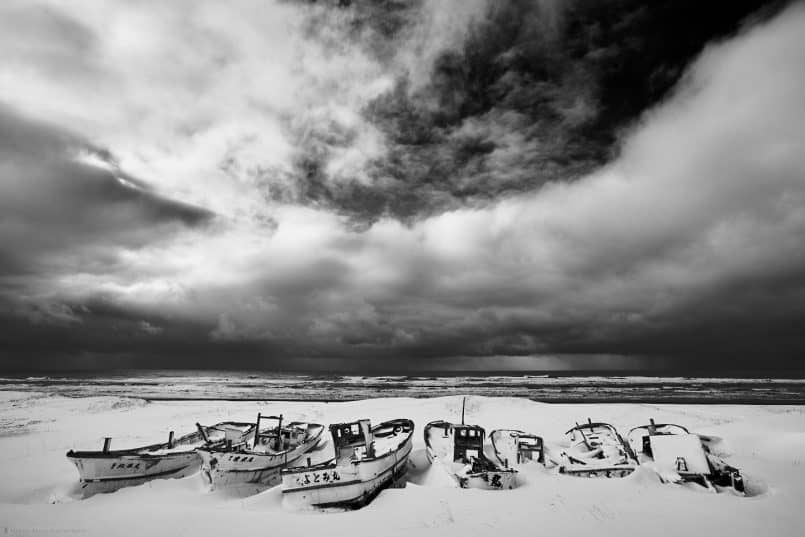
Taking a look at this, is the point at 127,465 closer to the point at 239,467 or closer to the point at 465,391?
the point at 239,467

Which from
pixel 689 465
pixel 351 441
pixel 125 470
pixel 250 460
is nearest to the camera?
pixel 689 465

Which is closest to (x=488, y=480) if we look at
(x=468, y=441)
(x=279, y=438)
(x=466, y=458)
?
(x=466, y=458)

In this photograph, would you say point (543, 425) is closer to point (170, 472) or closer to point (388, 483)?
point (388, 483)

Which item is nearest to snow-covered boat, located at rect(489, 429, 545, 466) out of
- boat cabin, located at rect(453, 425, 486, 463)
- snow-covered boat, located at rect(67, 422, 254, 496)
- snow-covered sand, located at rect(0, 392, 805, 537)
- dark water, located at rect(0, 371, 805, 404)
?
boat cabin, located at rect(453, 425, 486, 463)

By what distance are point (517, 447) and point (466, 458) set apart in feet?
8.92

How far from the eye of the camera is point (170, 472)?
14.3 metres

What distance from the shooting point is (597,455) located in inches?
625

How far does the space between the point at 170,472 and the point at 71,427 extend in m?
15.2

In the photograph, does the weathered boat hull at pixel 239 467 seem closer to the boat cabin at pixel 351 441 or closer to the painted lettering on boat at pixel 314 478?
the boat cabin at pixel 351 441

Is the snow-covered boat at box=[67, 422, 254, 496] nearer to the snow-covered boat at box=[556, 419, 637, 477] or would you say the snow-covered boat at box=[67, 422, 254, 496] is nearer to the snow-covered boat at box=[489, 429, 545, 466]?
the snow-covered boat at box=[489, 429, 545, 466]

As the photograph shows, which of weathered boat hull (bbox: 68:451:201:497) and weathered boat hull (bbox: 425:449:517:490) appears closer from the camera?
weathered boat hull (bbox: 425:449:517:490)

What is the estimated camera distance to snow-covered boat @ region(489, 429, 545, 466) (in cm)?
1558

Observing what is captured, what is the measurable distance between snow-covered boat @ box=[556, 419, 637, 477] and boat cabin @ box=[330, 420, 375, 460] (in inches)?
277

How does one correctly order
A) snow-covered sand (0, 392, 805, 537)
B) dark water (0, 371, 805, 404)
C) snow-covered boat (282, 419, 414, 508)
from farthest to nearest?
dark water (0, 371, 805, 404) → snow-covered boat (282, 419, 414, 508) → snow-covered sand (0, 392, 805, 537)
